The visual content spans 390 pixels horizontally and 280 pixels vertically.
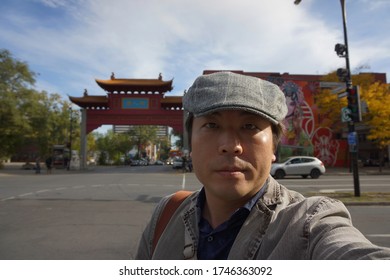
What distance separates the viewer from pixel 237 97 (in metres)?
1.11

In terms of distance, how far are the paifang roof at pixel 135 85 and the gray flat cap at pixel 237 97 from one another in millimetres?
27562

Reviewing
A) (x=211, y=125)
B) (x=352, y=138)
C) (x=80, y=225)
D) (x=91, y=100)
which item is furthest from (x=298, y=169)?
(x=91, y=100)

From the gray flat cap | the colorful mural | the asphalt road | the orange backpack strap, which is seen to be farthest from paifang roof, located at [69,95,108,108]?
the gray flat cap

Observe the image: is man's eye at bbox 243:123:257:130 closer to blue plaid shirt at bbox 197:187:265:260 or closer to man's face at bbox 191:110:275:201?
man's face at bbox 191:110:275:201

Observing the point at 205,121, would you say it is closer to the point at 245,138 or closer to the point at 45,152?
the point at 245,138

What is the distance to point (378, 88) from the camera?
2120cm

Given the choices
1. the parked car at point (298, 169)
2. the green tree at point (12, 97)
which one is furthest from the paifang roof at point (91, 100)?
the parked car at point (298, 169)

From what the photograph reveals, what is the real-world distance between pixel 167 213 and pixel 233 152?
22.3 inches

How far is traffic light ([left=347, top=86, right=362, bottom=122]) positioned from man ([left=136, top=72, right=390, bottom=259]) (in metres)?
9.02

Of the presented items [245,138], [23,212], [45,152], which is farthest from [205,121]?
[45,152]

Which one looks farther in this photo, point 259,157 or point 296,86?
point 296,86

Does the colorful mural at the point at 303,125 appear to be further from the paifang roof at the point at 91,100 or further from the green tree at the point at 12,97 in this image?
the green tree at the point at 12,97
